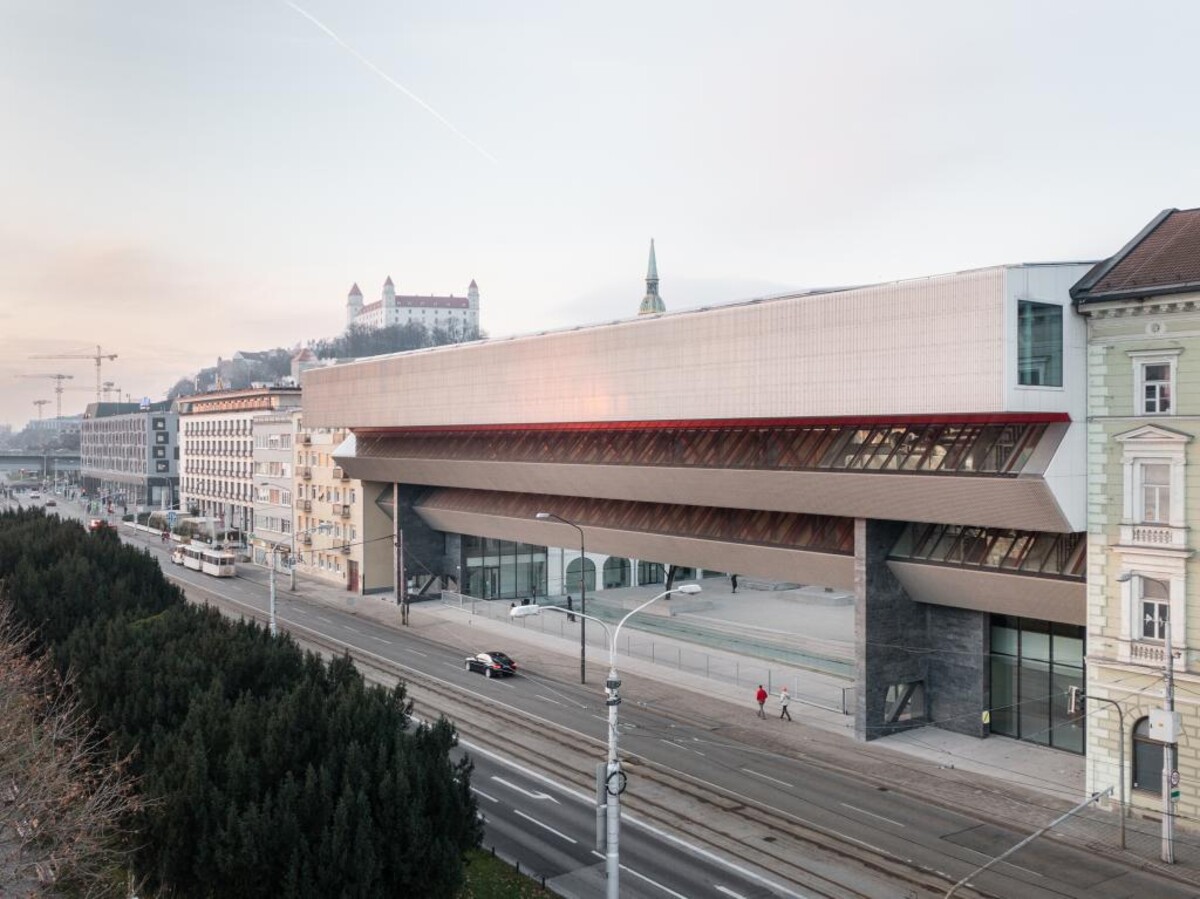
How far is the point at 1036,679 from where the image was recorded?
42.9 m

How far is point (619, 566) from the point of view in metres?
89.1

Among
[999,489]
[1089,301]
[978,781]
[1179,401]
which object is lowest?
[978,781]

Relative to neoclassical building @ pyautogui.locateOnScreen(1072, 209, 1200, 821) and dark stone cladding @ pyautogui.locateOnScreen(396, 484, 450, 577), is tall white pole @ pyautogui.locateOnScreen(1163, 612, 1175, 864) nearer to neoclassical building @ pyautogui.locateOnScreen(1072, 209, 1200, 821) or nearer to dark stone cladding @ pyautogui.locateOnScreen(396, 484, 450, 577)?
neoclassical building @ pyautogui.locateOnScreen(1072, 209, 1200, 821)

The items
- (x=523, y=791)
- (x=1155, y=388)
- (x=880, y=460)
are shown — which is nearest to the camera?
(x=1155, y=388)

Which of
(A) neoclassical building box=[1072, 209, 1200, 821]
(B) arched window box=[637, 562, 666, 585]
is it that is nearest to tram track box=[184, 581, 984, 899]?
(A) neoclassical building box=[1072, 209, 1200, 821]

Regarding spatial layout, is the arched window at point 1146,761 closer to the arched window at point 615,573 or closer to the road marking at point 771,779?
the road marking at point 771,779

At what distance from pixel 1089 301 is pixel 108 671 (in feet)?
123

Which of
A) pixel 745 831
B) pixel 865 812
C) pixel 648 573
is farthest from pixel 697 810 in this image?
pixel 648 573

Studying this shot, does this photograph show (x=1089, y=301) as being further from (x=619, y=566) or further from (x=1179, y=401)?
(x=619, y=566)

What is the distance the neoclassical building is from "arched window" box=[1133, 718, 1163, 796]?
0.12ft

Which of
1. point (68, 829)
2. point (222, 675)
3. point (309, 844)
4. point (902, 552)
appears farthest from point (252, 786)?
point (902, 552)

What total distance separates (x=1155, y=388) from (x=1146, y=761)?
1324cm

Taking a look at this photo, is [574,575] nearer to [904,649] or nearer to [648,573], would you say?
[648,573]

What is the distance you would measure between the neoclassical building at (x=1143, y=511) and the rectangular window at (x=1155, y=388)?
0.05m
